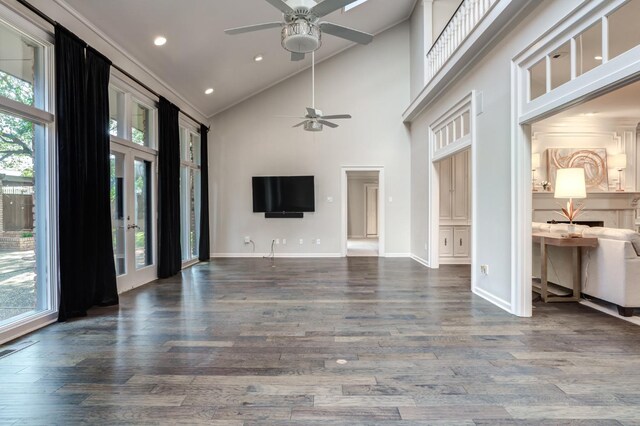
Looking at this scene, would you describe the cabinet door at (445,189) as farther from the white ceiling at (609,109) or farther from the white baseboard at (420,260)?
the white ceiling at (609,109)

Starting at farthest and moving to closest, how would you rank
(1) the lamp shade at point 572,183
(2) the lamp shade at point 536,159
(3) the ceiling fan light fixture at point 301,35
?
1. (2) the lamp shade at point 536,159
2. (1) the lamp shade at point 572,183
3. (3) the ceiling fan light fixture at point 301,35

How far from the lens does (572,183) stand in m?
4.10

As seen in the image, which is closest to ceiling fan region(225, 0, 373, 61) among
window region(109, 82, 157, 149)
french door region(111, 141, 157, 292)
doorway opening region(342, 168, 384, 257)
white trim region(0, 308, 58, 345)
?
window region(109, 82, 157, 149)


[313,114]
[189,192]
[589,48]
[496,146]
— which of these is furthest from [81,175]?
[589,48]

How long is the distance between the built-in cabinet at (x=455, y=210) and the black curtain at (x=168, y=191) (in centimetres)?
523

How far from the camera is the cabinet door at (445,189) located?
6867 millimetres

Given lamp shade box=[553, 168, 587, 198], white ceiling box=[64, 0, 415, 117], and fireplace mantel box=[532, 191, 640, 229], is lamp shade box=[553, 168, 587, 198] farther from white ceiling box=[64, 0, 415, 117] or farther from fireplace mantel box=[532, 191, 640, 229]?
white ceiling box=[64, 0, 415, 117]

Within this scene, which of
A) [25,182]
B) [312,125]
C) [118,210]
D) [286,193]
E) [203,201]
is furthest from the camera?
[286,193]

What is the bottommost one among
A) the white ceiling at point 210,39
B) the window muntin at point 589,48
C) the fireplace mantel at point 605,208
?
the fireplace mantel at point 605,208

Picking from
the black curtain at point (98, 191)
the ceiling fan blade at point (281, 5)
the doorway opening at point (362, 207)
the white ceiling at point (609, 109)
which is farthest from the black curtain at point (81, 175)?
the doorway opening at point (362, 207)

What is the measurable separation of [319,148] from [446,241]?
3.53m

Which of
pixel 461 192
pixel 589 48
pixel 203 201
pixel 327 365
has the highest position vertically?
pixel 589 48

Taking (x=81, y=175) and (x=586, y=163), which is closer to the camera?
(x=81, y=175)

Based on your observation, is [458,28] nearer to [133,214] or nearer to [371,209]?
[133,214]
